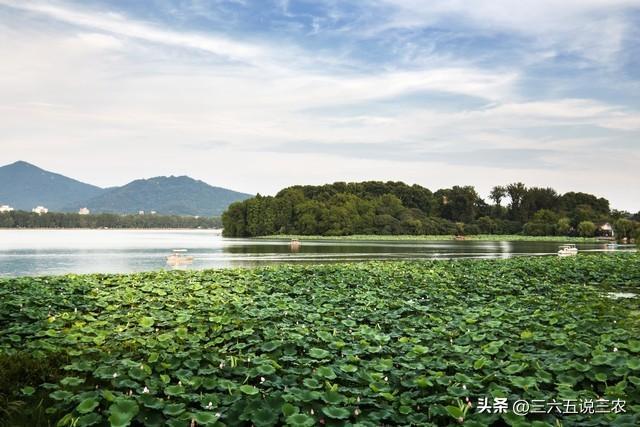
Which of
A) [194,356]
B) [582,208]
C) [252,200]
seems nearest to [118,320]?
[194,356]

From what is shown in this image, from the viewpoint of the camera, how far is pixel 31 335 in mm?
7207

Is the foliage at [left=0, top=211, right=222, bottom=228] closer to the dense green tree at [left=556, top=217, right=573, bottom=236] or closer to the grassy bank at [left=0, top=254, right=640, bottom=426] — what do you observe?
the dense green tree at [left=556, top=217, right=573, bottom=236]

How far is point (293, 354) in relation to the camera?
5871 mm

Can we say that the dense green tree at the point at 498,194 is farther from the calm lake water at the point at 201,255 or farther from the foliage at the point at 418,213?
the calm lake water at the point at 201,255

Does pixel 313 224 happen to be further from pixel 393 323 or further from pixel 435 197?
pixel 393 323

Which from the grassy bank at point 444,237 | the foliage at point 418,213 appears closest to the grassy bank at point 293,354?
the grassy bank at point 444,237

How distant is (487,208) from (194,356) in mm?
119883

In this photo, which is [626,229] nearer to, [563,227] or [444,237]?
[563,227]

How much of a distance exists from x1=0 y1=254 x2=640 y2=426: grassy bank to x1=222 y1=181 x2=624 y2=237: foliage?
9402 centimetres

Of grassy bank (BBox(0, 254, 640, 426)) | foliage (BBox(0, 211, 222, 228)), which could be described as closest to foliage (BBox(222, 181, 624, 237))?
foliage (BBox(0, 211, 222, 228))

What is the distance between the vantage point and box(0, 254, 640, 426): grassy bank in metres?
4.13

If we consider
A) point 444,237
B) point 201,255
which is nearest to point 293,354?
point 201,255

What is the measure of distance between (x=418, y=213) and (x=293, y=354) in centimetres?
11405

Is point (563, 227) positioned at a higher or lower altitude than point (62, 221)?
lower
